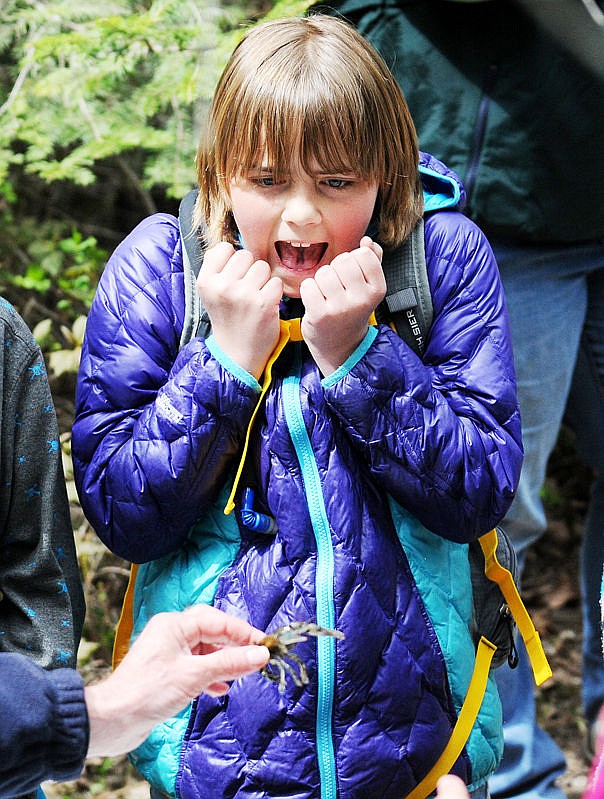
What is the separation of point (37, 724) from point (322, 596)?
0.63 metres

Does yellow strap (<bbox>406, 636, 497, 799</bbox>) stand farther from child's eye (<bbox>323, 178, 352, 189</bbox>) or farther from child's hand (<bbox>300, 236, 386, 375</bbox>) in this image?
child's eye (<bbox>323, 178, 352, 189</bbox>)

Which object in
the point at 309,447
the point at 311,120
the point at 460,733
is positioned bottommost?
the point at 460,733

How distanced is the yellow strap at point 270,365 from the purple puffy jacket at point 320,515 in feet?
0.09

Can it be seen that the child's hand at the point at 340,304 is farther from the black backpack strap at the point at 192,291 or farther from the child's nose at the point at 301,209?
the black backpack strap at the point at 192,291

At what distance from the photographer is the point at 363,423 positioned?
2.12m

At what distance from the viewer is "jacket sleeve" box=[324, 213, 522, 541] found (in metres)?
2.14

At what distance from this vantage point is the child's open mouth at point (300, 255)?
7.50 ft

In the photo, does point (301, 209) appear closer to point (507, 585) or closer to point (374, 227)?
point (374, 227)

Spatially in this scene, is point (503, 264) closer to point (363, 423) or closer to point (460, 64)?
point (460, 64)

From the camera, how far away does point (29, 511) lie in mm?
2057

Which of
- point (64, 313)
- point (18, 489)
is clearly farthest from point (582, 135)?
point (64, 313)

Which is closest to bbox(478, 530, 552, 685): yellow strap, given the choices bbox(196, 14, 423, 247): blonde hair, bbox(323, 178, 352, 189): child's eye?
bbox(196, 14, 423, 247): blonde hair

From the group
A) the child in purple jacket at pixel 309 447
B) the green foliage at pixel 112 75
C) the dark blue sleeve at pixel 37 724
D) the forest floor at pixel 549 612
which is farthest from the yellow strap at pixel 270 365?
the forest floor at pixel 549 612

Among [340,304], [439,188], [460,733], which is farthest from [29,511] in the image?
[439,188]
